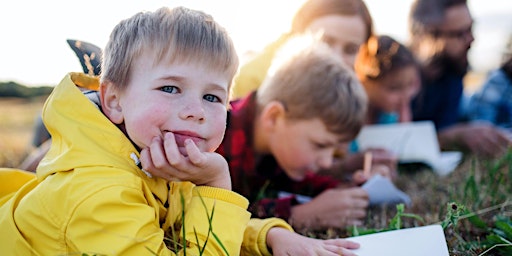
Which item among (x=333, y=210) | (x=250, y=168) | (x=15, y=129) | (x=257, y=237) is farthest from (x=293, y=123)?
(x=15, y=129)

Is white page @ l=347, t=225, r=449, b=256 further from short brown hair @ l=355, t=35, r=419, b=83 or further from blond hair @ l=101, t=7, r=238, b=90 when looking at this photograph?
short brown hair @ l=355, t=35, r=419, b=83

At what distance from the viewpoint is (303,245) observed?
1.41 m

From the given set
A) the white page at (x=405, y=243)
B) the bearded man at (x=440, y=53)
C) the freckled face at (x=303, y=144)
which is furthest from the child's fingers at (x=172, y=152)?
the bearded man at (x=440, y=53)

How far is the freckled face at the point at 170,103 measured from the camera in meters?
1.32

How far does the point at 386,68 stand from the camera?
4016mm

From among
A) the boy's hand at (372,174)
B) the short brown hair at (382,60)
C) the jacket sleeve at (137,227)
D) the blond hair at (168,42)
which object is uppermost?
the blond hair at (168,42)

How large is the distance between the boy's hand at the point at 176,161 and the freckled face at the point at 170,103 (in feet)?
0.14

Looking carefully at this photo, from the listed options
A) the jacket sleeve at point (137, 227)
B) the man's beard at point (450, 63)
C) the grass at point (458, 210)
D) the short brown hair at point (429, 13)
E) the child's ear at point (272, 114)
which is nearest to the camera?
the jacket sleeve at point (137, 227)

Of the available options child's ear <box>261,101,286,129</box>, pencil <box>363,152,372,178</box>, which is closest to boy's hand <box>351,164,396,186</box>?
pencil <box>363,152,372,178</box>

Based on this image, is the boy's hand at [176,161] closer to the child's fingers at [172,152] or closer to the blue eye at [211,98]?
the child's fingers at [172,152]

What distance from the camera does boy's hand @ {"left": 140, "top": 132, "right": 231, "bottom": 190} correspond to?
1273 mm

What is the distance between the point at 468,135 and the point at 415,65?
684 millimetres

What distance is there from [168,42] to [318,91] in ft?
3.73

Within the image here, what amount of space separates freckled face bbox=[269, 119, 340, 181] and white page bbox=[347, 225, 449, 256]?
90 cm
